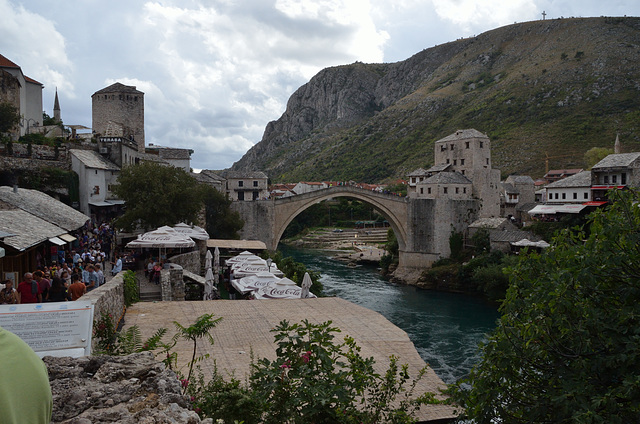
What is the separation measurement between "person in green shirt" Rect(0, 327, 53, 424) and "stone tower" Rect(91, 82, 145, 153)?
126 feet

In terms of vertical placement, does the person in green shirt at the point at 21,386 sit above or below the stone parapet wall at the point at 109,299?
above

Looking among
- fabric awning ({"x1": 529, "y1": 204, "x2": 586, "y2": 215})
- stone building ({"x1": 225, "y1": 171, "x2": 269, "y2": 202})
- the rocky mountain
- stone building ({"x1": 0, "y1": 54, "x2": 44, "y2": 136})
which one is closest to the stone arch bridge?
fabric awning ({"x1": 529, "y1": 204, "x2": 586, "y2": 215})

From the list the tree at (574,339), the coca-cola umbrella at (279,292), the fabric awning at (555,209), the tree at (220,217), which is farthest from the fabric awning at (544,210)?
the tree at (574,339)

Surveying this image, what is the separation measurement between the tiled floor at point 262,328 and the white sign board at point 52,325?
202 centimetres

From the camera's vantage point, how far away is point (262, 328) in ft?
31.6

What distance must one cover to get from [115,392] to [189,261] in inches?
626

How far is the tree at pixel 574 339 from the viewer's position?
3.89m

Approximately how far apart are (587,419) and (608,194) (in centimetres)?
246

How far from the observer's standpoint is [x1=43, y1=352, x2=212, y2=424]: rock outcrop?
298cm

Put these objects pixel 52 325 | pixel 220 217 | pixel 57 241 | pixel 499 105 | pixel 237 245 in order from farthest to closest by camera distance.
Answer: pixel 499 105, pixel 220 217, pixel 237 245, pixel 57 241, pixel 52 325

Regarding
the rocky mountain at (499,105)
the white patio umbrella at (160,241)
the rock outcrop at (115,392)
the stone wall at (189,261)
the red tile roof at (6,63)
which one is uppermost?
the rocky mountain at (499,105)

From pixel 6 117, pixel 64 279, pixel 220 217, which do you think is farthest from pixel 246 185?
pixel 64 279

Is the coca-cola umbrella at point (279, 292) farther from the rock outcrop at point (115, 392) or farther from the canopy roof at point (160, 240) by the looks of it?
the rock outcrop at point (115, 392)

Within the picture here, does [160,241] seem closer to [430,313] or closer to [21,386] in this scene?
[21,386]
